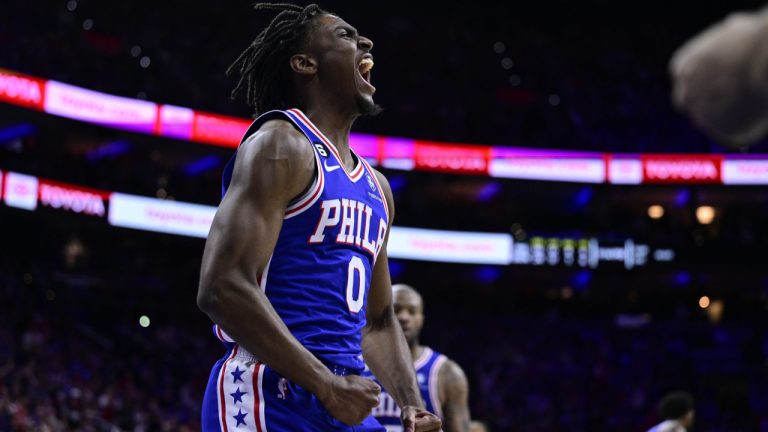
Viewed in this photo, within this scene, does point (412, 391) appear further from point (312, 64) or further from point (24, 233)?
point (24, 233)

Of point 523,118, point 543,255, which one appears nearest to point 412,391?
point 543,255

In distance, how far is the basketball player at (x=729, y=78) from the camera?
1359mm

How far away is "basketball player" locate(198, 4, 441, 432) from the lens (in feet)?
9.25

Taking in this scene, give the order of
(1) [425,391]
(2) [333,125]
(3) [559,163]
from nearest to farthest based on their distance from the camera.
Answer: (2) [333,125], (1) [425,391], (3) [559,163]

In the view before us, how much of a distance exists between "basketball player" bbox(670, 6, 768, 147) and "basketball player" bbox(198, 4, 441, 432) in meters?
1.63

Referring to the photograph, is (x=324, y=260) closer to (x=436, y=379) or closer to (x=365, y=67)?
(x=365, y=67)

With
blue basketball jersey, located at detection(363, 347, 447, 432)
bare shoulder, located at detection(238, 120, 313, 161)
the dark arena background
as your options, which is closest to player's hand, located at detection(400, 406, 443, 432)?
bare shoulder, located at detection(238, 120, 313, 161)

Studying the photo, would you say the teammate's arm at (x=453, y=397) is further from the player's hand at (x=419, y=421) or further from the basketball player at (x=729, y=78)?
the basketball player at (x=729, y=78)

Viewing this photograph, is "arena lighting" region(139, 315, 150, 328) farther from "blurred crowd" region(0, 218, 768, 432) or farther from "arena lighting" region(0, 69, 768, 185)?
"arena lighting" region(0, 69, 768, 185)

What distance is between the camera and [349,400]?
2.87 metres

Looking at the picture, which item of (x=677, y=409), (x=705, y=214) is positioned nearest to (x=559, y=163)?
(x=705, y=214)

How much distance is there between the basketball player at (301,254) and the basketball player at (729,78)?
1630 mm

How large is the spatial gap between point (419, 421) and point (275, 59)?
1.39m

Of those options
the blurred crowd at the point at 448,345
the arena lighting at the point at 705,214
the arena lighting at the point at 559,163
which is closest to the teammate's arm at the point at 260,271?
the blurred crowd at the point at 448,345
